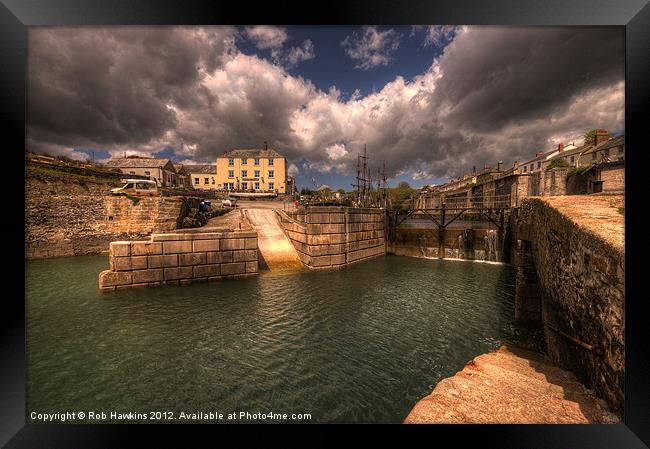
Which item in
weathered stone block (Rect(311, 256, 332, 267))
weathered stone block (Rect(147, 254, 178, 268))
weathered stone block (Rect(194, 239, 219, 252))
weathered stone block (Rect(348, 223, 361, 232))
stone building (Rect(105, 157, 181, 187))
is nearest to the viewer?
weathered stone block (Rect(147, 254, 178, 268))

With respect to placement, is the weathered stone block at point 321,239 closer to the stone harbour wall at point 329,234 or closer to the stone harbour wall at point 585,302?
the stone harbour wall at point 329,234

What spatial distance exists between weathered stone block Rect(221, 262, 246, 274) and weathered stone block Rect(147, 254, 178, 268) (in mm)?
1974

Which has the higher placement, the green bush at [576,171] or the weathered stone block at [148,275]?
the green bush at [576,171]

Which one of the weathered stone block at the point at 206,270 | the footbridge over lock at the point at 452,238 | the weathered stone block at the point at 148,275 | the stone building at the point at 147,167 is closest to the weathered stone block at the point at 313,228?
the weathered stone block at the point at 206,270

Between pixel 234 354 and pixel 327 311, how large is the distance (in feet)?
10.8

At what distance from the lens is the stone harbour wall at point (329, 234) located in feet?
45.8

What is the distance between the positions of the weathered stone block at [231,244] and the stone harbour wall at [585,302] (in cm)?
1094

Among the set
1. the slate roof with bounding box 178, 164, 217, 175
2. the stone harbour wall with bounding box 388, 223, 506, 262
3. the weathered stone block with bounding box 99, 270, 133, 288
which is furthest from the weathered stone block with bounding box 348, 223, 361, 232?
the slate roof with bounding box 178, 164, 217, 175

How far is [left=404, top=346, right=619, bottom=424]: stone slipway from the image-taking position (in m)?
2.87

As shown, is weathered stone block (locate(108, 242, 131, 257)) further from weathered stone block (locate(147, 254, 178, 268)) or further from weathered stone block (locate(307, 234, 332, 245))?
weathered stone block (locate(307, 234, 332, 245))

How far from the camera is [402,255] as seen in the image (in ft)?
67.9

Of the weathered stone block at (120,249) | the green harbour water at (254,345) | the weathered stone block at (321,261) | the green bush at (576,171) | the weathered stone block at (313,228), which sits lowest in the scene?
the green harbour water at (254,345)

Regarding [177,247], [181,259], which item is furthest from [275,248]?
[177,247]
